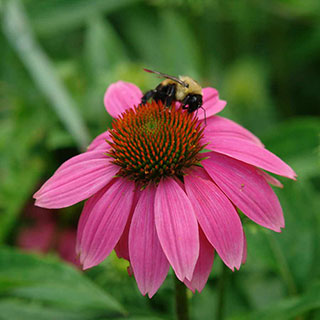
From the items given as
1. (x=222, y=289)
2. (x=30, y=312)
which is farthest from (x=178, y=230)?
(x=30, y=312)

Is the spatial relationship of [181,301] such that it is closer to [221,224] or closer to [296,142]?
[221,224]

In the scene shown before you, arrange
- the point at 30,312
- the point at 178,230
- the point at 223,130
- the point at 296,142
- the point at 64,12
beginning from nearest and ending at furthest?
1. the point at 178,230
2. the point at 223,130
3. the point at 30,312
4. the point at 296,142
5. the point at 64,12

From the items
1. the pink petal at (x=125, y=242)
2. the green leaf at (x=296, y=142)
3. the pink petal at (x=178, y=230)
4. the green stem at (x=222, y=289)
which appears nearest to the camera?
the pink petal at (x=178, y=230)

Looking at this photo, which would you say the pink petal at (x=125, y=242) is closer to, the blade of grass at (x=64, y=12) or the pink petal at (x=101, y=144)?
the pink petal at (x=101, y=144)

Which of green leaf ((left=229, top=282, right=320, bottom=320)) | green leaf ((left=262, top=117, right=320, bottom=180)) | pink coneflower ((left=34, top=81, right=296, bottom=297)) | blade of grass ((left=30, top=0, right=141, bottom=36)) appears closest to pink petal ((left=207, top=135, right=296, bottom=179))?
pink coneflower ((left=34, top=81, right=296, bottom=297))

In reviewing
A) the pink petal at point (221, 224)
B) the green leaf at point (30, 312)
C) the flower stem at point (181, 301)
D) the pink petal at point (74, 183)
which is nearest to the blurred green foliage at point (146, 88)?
the green leaf at point (30, 312)

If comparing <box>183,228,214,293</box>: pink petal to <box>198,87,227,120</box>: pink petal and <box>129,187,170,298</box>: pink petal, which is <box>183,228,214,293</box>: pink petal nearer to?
<box>129,187,170,298</box>: pink petal
